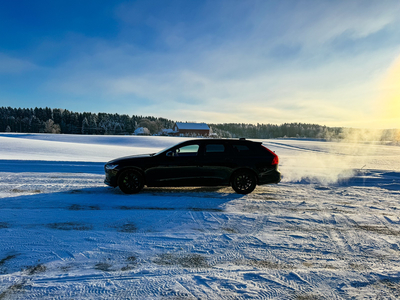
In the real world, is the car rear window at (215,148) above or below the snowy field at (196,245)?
above

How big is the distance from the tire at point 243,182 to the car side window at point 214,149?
79 cm

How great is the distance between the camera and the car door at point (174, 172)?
6375 millimetres

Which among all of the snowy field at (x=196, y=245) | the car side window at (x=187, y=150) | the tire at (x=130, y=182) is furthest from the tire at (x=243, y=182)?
the tire at (x=130, y=182)

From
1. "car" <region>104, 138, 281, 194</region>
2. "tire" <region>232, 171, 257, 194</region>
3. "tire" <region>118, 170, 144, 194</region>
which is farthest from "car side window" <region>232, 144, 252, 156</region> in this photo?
"tire" <region>118, 170, 144, 194</region>

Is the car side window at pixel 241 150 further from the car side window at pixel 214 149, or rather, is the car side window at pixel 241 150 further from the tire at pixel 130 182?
the tire at pixel 130 182

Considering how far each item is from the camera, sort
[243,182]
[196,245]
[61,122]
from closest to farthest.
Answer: [196,245]
[243,182]
[61,122]

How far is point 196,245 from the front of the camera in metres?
3.53

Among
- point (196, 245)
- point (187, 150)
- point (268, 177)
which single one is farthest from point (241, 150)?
point (196, 245)

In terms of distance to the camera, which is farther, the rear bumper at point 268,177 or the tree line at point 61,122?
the tree line at point 61,122

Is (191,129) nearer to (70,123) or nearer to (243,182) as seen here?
(70,123)

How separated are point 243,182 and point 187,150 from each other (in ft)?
6.13

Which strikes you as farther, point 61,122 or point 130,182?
point 61,122

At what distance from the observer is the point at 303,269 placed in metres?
2.98

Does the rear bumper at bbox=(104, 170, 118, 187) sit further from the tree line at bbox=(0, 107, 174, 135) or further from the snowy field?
the tree line at bbox=(0, 107, 174, 135)
